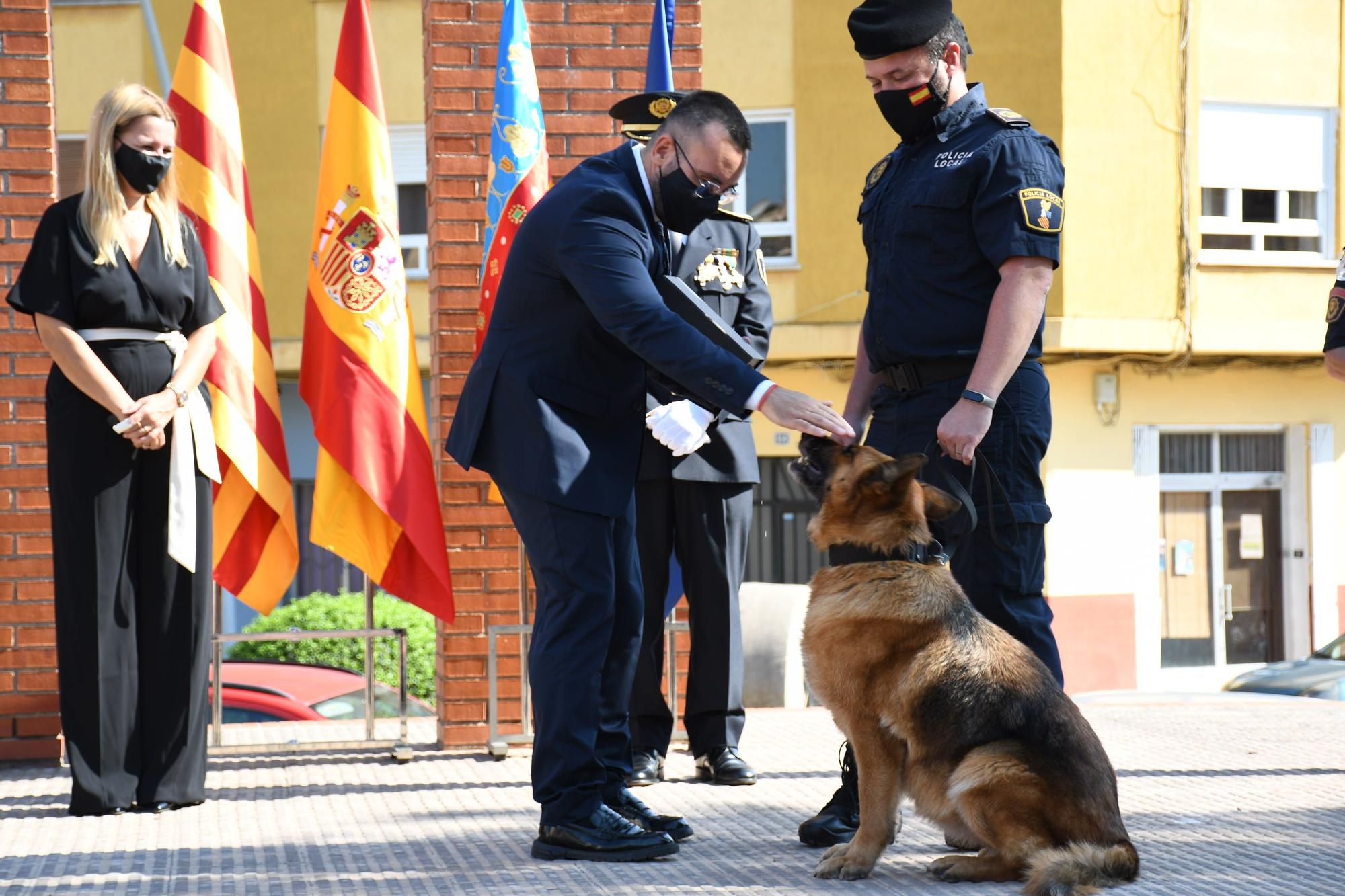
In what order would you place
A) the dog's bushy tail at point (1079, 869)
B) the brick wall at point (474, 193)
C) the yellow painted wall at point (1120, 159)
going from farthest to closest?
the yellow painted wall at point (1120, 159), the brick wall at point (474, 193), the dog's bushy tail at point (1079, 869)

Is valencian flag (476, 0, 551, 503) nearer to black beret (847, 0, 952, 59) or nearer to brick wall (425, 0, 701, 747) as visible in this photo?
brick wall (425, 0, 701, 747)

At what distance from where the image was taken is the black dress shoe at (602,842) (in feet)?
13.1

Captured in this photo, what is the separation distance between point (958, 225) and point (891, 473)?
2.61 ft

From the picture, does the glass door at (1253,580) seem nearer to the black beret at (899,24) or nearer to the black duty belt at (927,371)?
the black duty belt at (927,371)

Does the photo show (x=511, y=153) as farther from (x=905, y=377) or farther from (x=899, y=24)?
(x=905, y=377)

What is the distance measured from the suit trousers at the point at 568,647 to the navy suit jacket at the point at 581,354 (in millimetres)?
80

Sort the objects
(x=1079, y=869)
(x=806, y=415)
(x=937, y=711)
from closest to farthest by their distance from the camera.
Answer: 1. (x=1079, y=869)
2. (x=937, y=711)
3. (x=806, y=415)

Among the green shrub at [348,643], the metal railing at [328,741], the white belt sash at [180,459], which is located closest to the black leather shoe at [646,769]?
the metal railing at [328,741]

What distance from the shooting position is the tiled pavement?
377 cm

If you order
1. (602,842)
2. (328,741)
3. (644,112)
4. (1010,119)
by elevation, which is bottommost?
(328,741)

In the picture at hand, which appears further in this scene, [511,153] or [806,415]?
[511,153]

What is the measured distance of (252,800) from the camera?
5.07 metres

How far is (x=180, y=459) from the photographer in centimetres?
498

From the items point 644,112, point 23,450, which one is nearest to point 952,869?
point 644,112
